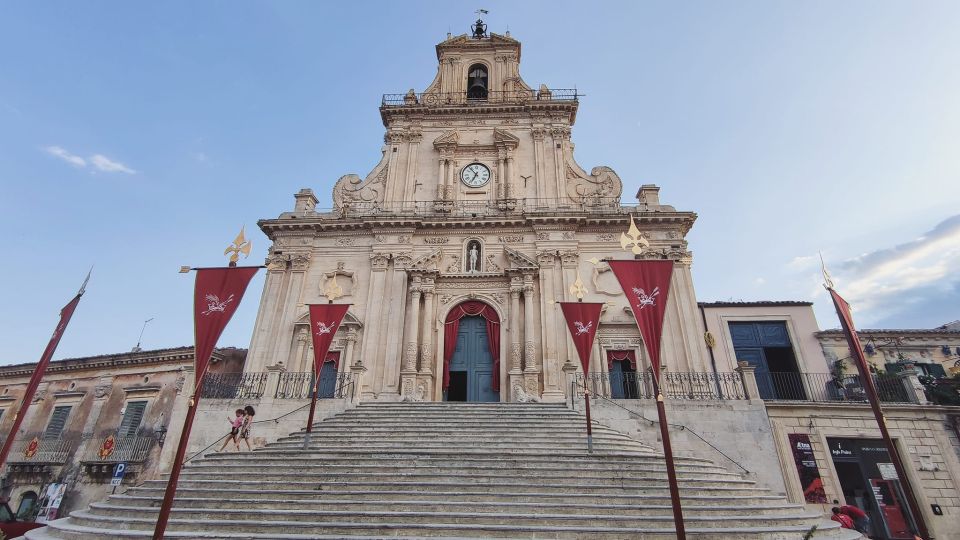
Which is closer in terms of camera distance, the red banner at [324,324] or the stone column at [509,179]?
the red banner at [324,324]

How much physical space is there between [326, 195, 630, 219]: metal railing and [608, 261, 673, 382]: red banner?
11.9 metres

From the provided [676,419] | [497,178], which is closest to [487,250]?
[497,178]

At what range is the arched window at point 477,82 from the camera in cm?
2570

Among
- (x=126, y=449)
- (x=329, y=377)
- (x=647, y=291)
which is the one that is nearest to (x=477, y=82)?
(x=329, y=377)

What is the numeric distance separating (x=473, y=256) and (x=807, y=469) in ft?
43.4

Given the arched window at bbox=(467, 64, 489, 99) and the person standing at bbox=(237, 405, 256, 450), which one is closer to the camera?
the person standing at bbox=(237, 405, 256, 450)

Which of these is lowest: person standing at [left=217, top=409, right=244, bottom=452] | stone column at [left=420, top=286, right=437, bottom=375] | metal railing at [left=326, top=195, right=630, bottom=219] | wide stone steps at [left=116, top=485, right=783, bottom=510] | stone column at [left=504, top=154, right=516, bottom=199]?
wide stone steps at [left=116, top=485, right=783, bottom=510]

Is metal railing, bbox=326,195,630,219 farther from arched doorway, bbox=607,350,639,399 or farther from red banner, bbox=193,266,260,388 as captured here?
red banner, bbox=193,266,260,388

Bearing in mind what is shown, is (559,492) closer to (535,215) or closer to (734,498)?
(734,498)

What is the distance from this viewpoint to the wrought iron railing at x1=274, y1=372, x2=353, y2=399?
15523 millimetres

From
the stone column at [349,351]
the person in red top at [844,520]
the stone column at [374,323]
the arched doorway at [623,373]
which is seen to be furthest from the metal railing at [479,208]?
the person in red top at [844,520]

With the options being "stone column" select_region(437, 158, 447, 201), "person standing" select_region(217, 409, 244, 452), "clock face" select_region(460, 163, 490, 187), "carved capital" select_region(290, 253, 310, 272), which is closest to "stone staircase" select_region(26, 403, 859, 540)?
"person standing" select_region(217, 409, 244, 452)

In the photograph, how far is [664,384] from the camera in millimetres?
16109

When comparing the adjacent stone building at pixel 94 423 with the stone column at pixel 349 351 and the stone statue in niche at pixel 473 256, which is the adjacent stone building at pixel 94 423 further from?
the stone statue in niche at pixel 473 256
